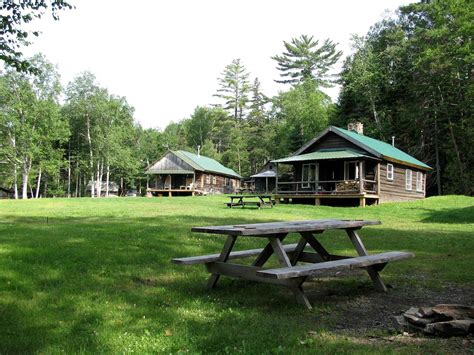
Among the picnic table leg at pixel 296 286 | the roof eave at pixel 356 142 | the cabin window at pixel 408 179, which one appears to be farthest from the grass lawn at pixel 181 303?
the cabin window at pixel 408 179

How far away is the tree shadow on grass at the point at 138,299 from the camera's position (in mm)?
4023

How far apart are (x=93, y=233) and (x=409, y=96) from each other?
4250 centimetres

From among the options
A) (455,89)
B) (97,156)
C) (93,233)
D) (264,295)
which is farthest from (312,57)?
(264,295)

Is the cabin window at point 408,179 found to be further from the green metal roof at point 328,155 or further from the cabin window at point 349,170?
the green metal roof at point 328,155

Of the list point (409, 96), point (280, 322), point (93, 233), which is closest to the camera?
point (280, 322)

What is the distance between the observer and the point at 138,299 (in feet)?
17.9

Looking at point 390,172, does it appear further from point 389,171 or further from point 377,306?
point 377,306

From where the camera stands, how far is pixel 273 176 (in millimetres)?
53188

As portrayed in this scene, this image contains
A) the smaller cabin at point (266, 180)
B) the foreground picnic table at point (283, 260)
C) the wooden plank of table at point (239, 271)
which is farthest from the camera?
the smaller cabin at point (266, 180)

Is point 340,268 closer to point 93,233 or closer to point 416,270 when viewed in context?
point 416,270

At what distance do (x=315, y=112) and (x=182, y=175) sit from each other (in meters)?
17.5

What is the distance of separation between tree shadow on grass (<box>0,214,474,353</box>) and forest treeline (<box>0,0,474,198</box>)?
22.1 meters

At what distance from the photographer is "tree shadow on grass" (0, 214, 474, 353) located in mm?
4023

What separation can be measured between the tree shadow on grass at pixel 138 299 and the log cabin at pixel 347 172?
1799 centimetres
